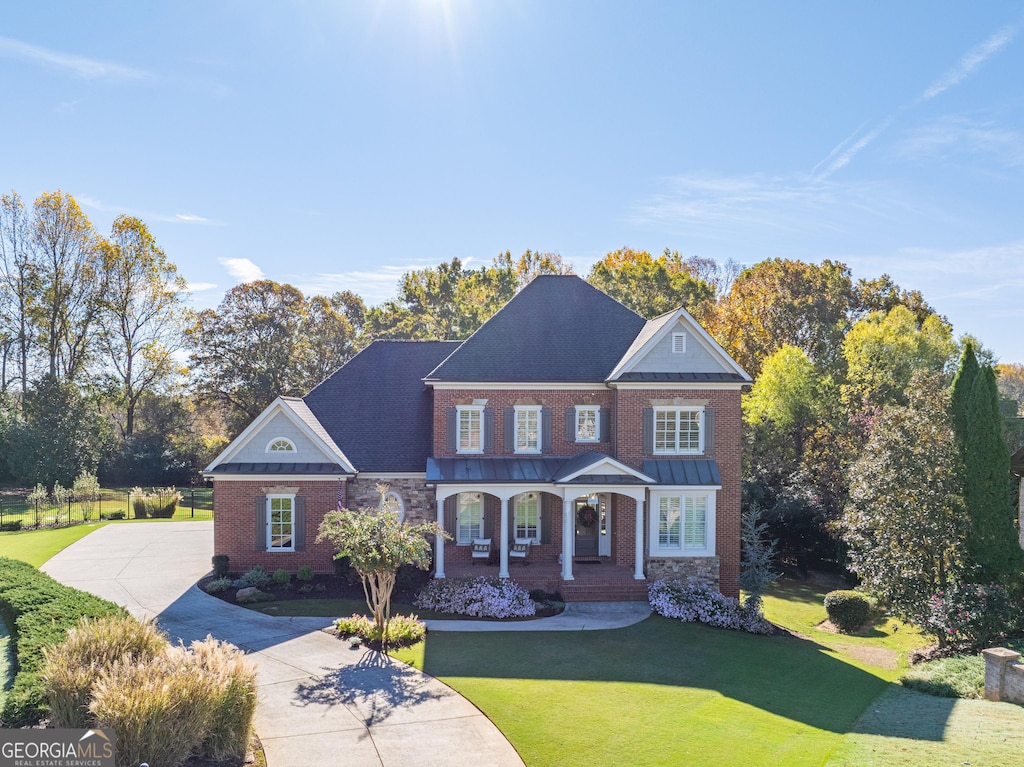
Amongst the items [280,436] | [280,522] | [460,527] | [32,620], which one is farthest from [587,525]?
[32,620]

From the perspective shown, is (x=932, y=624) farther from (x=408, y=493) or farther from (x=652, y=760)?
(x=408, y=493)

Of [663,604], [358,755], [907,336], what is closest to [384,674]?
[358,755]

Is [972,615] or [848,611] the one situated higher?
[972,615]

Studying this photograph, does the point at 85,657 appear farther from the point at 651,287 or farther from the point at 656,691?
the point at 651,287

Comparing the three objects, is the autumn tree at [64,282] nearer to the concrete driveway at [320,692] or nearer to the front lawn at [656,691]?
the concrete driveway at [320,692]

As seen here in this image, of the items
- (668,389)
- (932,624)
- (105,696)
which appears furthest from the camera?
(668,389)

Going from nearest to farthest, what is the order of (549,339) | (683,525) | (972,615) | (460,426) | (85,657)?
(85,657) < (972,615) < (683,525) < (460,426) < (549,339)

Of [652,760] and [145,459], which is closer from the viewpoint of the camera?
[652,760]
